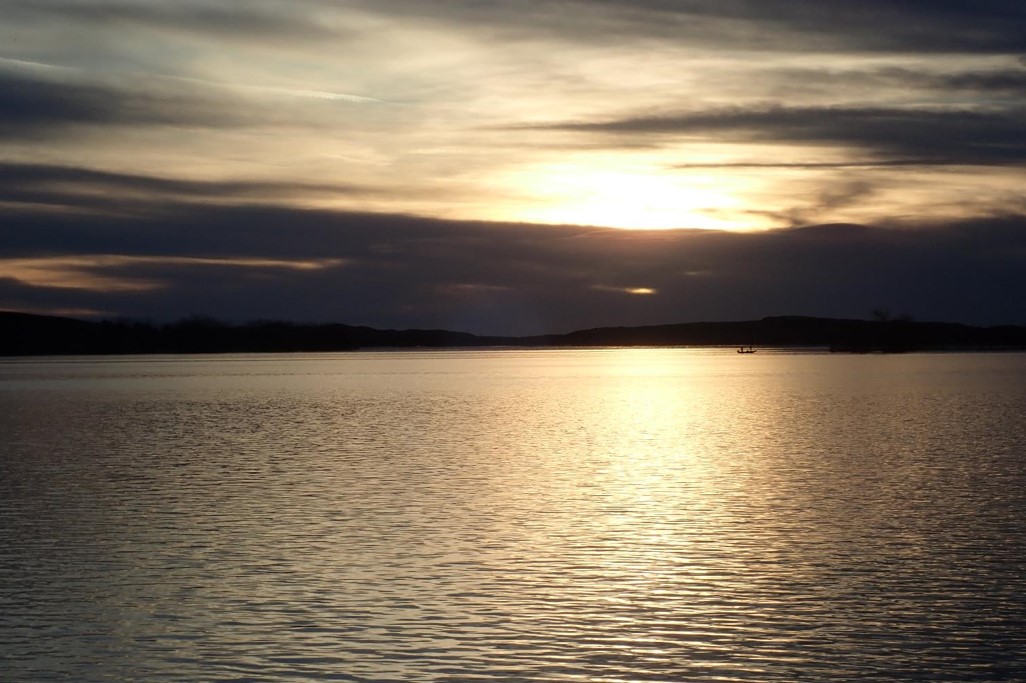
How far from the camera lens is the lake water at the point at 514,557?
14969 mm

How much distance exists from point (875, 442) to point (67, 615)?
33484mm

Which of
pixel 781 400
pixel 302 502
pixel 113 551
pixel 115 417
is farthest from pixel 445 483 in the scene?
pixel 781 400

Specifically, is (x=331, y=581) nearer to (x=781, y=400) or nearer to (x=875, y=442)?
(x=875, y=442)

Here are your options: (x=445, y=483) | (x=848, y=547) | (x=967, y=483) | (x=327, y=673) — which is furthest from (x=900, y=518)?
(x=327, y=673)

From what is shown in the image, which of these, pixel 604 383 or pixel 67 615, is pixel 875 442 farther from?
pixel 604 383

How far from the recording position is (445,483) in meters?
32.2

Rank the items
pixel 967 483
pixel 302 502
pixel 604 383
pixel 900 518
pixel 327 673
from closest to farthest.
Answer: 1. pixel 327 673
2. pixel 900 518
3. pixel 302 502
4. pixel 967 483
5. pixel 604 383

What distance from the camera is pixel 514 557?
21344mm

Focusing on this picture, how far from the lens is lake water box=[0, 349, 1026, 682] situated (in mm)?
14969

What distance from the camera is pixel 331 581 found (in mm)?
19266

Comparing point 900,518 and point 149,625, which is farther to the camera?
point 900,518

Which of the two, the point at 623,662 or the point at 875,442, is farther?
the point at 875,442

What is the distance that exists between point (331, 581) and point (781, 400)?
196 ft

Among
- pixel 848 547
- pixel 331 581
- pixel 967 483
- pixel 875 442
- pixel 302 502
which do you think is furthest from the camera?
pixel 875 442
